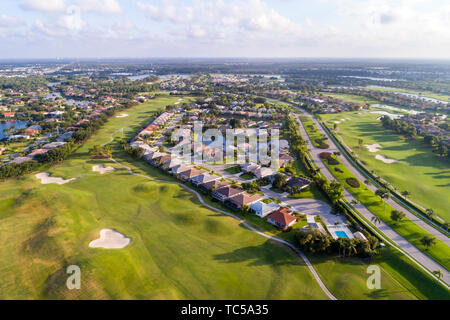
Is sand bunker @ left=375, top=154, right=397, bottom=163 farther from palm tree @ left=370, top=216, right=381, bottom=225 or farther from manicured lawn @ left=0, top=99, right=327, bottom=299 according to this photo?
manicured lawn @ left=0, top=99, right=327, bottom=299

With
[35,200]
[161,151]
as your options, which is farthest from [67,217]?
[161,151]

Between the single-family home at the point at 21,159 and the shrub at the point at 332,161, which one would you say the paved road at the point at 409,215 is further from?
the single-family home at the point at 21,159

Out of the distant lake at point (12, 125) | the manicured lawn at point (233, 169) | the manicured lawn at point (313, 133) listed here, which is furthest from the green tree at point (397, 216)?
the distant lake at point (12, 125)

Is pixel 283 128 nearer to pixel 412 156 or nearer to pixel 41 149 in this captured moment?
pixel 412 156

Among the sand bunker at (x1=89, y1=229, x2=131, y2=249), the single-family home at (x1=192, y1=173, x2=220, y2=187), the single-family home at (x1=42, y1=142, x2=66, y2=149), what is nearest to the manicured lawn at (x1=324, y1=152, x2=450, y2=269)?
the single-family home at (x1=192, y1=173, x2=220, y2=187)

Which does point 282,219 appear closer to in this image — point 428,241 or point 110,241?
point 428,241
